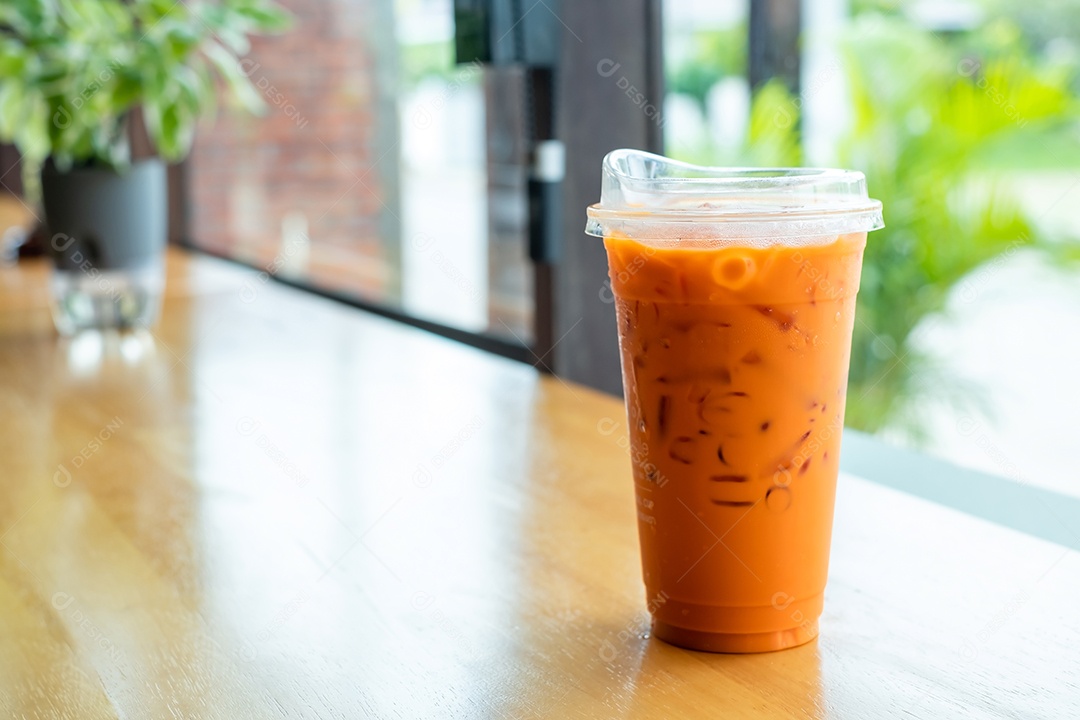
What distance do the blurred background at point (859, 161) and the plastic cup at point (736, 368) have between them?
1265 mm

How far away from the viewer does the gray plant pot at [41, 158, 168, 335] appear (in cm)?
179

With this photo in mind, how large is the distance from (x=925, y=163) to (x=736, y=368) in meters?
1.99

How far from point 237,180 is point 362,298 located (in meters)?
1.04

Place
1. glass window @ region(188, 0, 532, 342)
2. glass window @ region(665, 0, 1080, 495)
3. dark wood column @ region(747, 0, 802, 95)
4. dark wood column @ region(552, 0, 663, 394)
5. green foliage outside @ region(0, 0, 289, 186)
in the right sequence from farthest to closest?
1. glass window @ region(665, 0, 1080, 495)
2. dark wood column @ region(747, 0, 802, 95)
3. glass window @ region(188, 0, 532, 342)
4. green foliage outside @ region(0, 0, 289, 186)
5. dark wood column @ region(552, 0, 663, 394)

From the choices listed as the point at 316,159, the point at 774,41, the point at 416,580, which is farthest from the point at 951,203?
the point at 416,580

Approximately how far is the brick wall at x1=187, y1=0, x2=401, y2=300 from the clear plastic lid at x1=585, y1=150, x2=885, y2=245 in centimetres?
172

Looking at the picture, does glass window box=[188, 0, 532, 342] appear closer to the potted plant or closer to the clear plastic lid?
the potted plant

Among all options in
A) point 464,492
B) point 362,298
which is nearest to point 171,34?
point 362,298

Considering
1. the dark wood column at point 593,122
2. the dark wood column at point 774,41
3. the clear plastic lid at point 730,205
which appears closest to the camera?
the clear plastic lid at point 730,205

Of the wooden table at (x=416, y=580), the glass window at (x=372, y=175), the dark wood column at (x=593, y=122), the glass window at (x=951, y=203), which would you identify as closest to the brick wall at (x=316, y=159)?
the glass window at (x=372, y=175)

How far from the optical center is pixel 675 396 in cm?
66

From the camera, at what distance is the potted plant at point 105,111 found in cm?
170

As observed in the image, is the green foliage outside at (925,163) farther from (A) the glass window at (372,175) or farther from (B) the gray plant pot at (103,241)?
(B) the gray plant pot at (103,241)

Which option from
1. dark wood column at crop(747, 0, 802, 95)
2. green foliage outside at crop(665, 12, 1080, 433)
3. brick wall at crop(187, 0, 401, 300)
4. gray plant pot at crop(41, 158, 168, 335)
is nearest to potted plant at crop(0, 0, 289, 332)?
gray plant pot at crop(41, 158, 168, 335)
